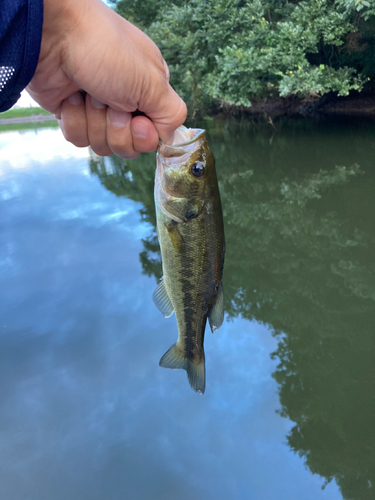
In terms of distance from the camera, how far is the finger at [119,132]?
166 centimetres

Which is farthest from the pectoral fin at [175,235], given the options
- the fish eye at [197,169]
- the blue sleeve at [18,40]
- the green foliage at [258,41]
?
the green foliage at [258,41]

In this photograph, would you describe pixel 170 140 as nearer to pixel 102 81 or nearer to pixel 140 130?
pixel 140 130

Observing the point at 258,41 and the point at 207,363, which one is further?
the point at 258,41

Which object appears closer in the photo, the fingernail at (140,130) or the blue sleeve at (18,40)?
the blue sleeve at (18,40)

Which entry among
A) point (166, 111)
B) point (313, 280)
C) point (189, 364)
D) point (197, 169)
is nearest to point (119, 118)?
point (166, 111)

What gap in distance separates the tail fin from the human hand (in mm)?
1081

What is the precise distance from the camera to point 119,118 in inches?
65.4

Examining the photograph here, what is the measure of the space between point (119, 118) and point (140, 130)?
11 cm

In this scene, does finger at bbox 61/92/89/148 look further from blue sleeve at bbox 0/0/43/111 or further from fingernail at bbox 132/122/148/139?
blue sleeve at bbox 0/0/43/111

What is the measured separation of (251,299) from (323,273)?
1.09 meters

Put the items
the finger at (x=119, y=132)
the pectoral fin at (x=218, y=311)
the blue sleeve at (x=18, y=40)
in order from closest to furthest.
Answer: the blue sleeve at (x=18, y=40)
the finger at (x=119, y=132)
the pectoral fin at (x=218, y=311)

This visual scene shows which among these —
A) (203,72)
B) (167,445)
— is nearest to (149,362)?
(167,445)

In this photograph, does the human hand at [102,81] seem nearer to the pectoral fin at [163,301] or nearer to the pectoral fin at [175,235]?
the pectoral fin at [175,235]

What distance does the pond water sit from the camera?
2.88 m
